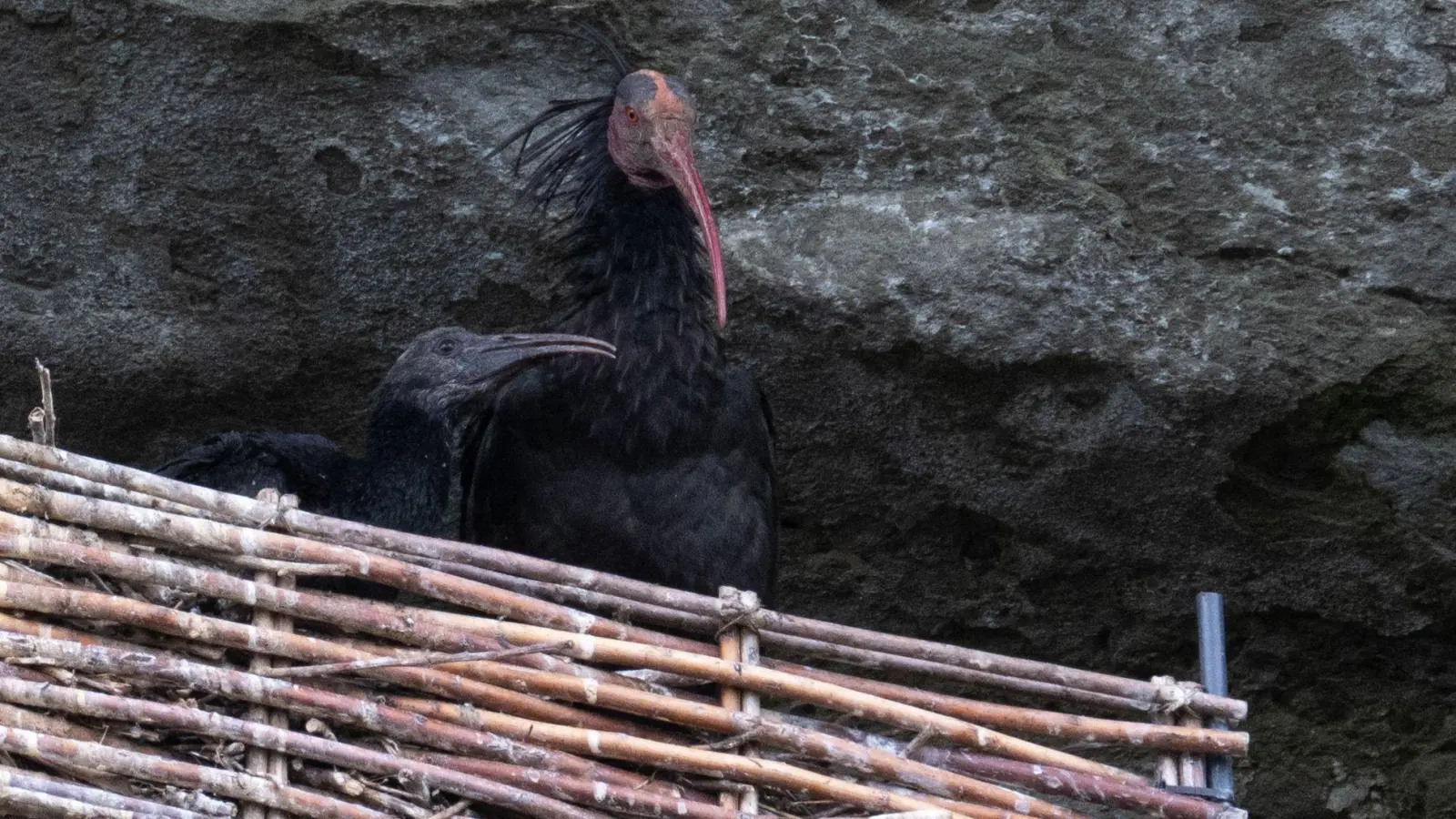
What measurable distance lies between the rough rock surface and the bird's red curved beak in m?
0.14

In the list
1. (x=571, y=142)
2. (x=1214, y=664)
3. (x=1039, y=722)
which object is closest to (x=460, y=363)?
(x=571, y=142)

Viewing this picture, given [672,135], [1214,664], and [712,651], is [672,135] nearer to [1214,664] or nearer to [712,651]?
[712,651]

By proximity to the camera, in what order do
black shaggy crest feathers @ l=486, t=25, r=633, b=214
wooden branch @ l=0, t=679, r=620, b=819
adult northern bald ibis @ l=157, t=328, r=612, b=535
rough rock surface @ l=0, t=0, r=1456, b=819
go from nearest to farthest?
wooden branch @ l=0, t=679, r=620, b=819 → adult northern bald ibis @ l=157, t=328, r=612, b=535 → rough rock surface @ l=0, t=0, r=1456, b=819 → black shaggy crest feathers @ l=486, t=25, r=633, b=214

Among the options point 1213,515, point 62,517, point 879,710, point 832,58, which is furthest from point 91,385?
point 1213,515

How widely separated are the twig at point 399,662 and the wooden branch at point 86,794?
0.23 m

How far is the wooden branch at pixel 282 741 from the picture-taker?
2807 mm

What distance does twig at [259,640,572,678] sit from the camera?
2.90 meters

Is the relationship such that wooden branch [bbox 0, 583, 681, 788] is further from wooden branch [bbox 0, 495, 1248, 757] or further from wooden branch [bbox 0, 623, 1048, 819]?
wooden branch [bbox 0, 495, 1248, 757]

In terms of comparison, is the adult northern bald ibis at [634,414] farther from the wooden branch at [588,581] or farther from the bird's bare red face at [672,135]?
the wooden branch at [588,581]

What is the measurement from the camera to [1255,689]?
450 centimetres

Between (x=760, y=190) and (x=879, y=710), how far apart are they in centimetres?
127

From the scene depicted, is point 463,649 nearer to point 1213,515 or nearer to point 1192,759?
point 1192,759

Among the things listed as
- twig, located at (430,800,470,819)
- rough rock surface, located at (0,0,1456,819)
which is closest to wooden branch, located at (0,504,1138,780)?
twig, located at (430,800,470,819)

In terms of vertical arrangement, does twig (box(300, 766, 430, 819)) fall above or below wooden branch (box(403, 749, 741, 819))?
below
